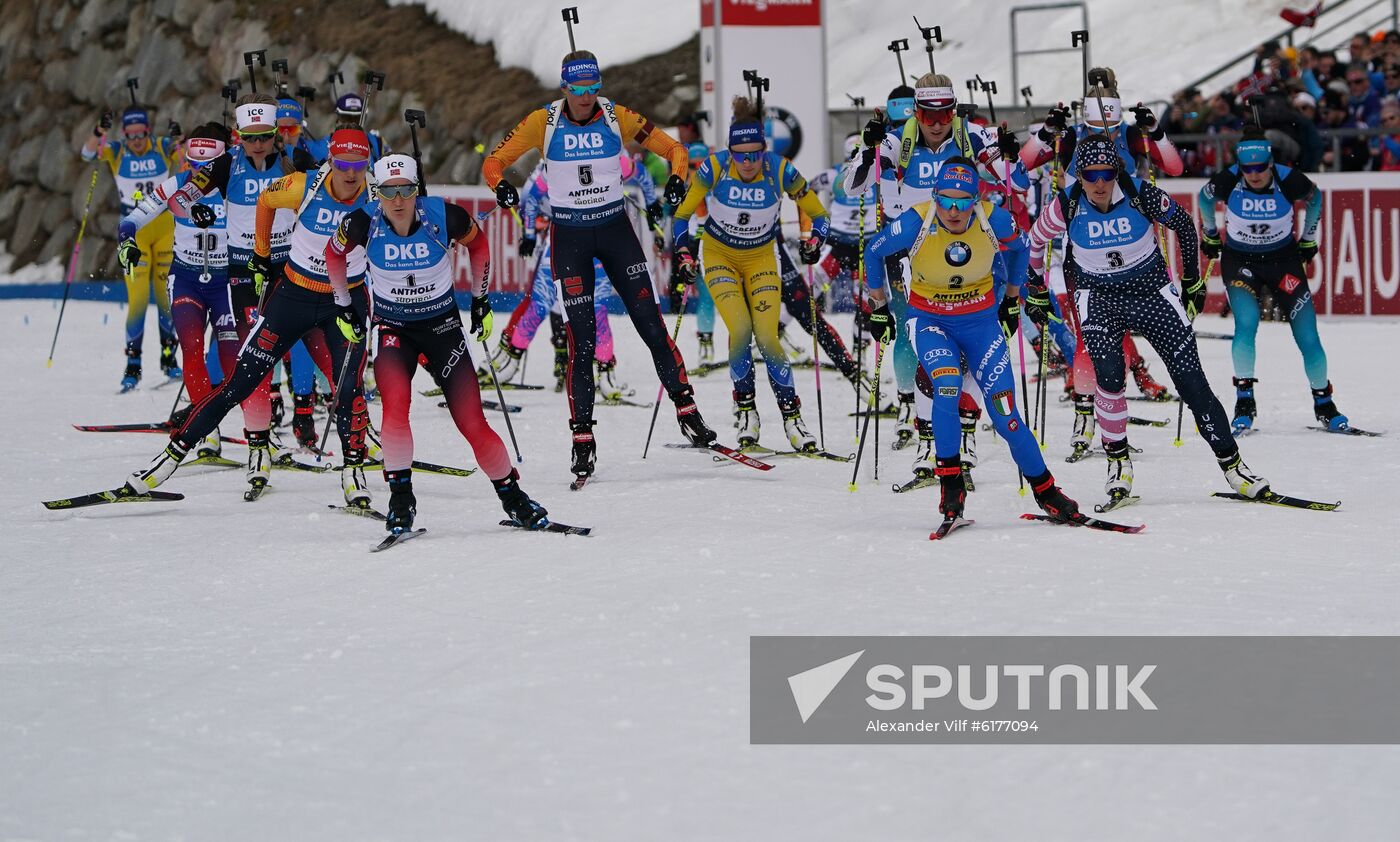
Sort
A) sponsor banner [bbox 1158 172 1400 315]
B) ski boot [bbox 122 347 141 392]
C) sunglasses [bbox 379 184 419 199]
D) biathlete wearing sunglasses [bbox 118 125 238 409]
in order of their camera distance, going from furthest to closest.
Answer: sponsor banner [bbox 1158 172 1400 315]
ski boot [bbox 122 347 141 392]
biathlete wearing sunglasses [bbox 118 125 238 409]
sunglasses [bbox 379 184 419 199]

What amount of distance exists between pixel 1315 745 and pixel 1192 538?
3148 millimetres

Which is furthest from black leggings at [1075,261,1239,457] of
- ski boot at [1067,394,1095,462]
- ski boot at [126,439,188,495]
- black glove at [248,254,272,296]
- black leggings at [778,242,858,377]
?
ski boot at [126,439,188,495]

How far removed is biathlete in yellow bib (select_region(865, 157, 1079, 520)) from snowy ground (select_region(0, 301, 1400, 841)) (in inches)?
12.2

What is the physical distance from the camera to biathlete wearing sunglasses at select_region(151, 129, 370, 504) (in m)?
9.88

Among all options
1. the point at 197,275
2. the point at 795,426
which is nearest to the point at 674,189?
the point at 795,426

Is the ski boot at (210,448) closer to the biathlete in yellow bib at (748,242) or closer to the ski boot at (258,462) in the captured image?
the ski boot at (258,462)

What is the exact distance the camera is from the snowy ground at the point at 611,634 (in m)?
4.92

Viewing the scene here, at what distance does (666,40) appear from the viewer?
2789 cm

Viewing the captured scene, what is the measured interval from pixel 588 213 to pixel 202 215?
241 cm

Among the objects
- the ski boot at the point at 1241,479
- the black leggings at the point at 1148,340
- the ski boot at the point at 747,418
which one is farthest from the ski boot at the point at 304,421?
the ski boot at the point at 1241,479

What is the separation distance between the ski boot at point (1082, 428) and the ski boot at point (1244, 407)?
1.34m

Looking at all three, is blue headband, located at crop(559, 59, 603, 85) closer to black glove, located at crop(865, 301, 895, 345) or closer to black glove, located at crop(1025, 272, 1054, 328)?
black glove, located at crop(865, 301, 895, 345)

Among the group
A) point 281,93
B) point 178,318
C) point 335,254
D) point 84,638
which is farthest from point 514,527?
point 281,93

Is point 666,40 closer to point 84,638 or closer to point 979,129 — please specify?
point 979,129
